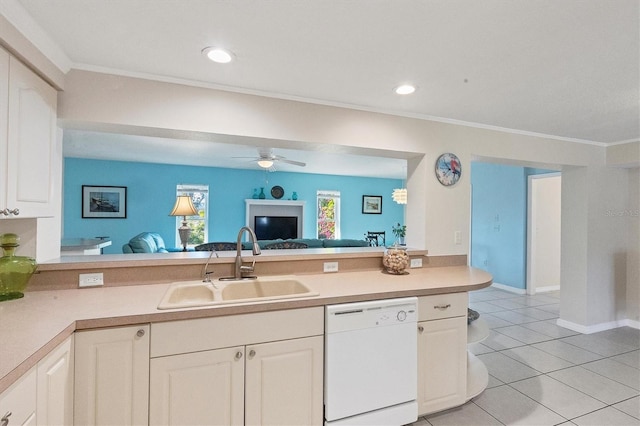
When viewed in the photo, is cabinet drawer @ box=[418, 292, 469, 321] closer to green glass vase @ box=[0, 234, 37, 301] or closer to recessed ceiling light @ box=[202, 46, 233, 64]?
recessed ceiling light @ box=[202, 46, 233, 64]

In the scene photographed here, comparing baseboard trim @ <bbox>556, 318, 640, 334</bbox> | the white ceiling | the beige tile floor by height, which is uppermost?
the white ceiling

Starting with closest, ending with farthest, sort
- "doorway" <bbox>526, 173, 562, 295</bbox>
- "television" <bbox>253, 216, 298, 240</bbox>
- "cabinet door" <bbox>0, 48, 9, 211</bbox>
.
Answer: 1. "cabinet door" <bbox>0, 48, 9, 211</bbox>
2. "doorway" <bbox>526, 173, 562, 295</bbox>
3. "television" <bbox>253, 216, 298, 240</bbox>

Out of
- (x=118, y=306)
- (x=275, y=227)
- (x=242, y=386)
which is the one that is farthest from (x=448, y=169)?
(x=275, y=227)

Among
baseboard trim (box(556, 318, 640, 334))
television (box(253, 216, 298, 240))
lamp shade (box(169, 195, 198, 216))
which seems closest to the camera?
baseboard trim (box(556, 318, 640, 334))

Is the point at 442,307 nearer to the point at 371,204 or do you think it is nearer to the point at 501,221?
the point at 501,221

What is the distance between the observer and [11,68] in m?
1.33

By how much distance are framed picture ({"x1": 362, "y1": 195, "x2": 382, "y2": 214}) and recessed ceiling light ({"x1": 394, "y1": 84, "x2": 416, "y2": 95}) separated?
5956mm

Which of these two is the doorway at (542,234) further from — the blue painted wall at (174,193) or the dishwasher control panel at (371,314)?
the dishwasher control panel at (371,314)

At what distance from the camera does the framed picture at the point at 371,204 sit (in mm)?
8087

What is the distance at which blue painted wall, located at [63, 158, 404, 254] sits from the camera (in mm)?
5758

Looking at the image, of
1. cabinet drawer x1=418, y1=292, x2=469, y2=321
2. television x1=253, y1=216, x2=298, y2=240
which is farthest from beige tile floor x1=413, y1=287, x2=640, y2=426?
television x1=253, y1=216, x2=298, y2=240

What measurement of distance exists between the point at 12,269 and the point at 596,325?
5.21 meters

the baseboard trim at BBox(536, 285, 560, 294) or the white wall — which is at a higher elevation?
the white wall

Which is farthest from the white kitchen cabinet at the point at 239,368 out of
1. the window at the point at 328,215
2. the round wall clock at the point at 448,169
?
the window at the point at 328,215
